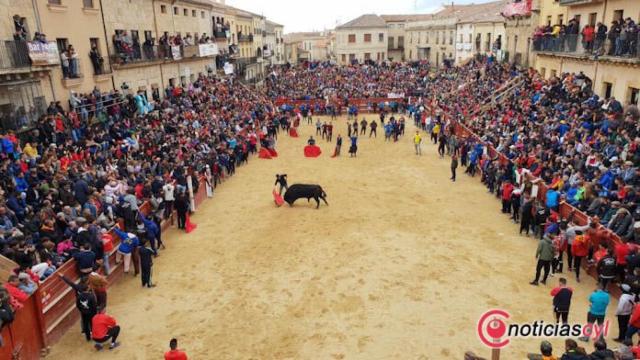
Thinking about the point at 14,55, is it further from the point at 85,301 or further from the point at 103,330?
the point at 103,330

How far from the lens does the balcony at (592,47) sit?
1931cm

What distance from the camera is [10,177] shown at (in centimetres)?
1295

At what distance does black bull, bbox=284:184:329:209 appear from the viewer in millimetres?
17984

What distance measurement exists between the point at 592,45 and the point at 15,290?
981 inches

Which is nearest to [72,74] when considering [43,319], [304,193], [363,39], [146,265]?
[304,193]

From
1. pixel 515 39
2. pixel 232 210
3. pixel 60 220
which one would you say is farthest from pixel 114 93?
pixel 515 39

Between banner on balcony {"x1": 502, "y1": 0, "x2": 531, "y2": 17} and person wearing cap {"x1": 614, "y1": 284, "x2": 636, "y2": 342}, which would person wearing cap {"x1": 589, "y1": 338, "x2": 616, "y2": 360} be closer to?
person wearing cap {"x1": 614, "y1": 284, "x2": 636, "y2": 342}

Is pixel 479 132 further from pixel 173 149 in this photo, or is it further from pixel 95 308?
A: pixel 95 308

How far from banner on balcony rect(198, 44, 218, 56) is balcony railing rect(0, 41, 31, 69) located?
17934 millimetres

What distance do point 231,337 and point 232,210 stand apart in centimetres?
849

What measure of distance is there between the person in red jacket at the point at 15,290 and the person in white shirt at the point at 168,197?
7.00 m

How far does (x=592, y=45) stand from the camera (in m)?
22.8

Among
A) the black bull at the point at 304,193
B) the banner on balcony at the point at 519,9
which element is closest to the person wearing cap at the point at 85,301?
the black bull at the point at 304,193

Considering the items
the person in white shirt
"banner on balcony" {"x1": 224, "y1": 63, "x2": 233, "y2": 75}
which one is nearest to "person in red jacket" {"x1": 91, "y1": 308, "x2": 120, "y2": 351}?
the person in white shirt
